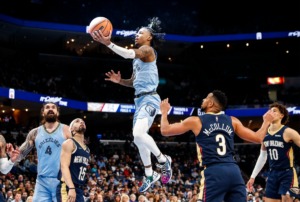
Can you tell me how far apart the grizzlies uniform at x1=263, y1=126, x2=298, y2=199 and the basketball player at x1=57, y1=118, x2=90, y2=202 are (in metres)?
3.64

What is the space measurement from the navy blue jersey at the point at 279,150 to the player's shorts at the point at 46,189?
4098 mm

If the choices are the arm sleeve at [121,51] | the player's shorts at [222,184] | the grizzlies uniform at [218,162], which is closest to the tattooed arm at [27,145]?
the arm sleeve at [121,51]

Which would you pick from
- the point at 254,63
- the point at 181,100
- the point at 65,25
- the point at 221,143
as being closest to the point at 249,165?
the point at 181,100

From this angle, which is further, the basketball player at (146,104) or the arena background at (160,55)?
the arena background at (160,55)

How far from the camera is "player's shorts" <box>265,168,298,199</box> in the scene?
983cm

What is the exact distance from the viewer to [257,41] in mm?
40344

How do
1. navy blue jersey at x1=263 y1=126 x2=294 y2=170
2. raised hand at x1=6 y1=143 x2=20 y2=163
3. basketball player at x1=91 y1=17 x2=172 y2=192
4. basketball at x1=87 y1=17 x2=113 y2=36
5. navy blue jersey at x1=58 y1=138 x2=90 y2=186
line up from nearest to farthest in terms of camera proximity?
raised hand at x1=6 y1=143 x2=20 y2=163
navy blue jersey at x1=58 y1=138 x2=90 y2=186
basketball at x1=87 y1=17 x2=113 y2=36
basketball player at x1=91 y1=17 x2=172 y2=192
navy blue jersey at x1=263 y1=126 x2=294 y2=170

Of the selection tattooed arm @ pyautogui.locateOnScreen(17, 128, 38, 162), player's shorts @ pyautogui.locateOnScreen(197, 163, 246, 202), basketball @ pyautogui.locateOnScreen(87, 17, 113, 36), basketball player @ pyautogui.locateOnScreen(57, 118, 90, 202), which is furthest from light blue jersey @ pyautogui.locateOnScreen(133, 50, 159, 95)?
player's shorts @ pyautogui.locateOnScreen(197, 163, 246, 202)

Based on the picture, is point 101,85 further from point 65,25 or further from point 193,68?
point 193,68

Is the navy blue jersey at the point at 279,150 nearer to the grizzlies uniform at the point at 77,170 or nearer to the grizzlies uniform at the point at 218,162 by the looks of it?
the grizzlies uniform at the point at 218,162

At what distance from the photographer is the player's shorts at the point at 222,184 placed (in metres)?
6.73

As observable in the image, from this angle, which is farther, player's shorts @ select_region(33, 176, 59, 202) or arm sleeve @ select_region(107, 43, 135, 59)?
arm sleeve @ select_region(107, 43, 135, 59)

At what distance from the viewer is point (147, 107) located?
9.73 meters

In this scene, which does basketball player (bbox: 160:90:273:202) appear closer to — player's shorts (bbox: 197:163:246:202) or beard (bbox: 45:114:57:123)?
player's shorts (bbox: 197:163:246:202)
